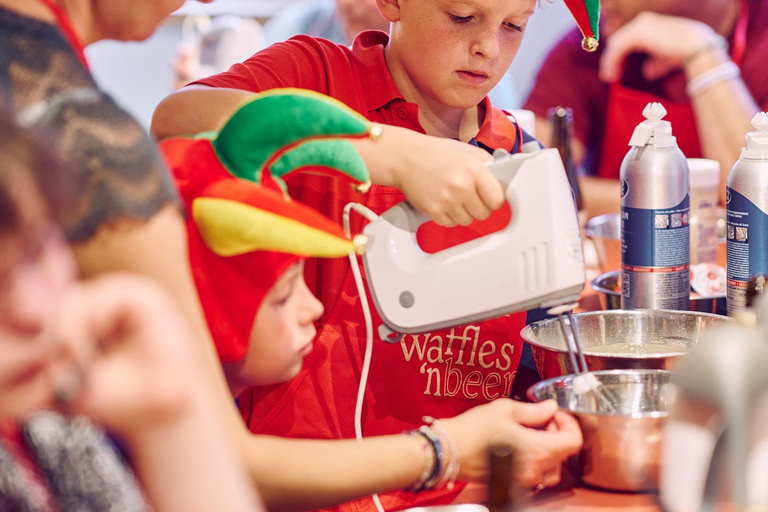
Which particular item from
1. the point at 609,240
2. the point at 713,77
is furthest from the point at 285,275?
the point at 713,77

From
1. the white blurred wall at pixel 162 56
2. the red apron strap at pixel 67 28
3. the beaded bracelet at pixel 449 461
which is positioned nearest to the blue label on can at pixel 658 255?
the beaded bracelet at pixel 449 461

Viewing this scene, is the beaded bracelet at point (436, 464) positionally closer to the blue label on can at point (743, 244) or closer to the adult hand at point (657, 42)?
the blue label on can at point (743, 244)

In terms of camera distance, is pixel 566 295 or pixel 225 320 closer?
pixel 225 320

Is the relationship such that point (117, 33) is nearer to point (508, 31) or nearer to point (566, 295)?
point (566, 295)

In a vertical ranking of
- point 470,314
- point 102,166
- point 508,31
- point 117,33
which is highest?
point 508,31

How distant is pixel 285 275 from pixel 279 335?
0.07 meters

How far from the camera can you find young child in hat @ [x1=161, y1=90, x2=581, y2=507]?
762 millimetres

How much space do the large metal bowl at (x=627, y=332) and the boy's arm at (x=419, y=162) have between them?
0.25 m

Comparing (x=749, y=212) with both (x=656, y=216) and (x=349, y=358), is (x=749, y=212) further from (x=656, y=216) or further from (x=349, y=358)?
(x=349, y=358)

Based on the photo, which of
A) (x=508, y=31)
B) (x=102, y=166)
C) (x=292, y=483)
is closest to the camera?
(x=102, y=166)

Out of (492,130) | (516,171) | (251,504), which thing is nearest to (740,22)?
(492,130)

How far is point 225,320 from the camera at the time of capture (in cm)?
83

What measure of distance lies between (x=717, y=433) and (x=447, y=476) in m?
0.30

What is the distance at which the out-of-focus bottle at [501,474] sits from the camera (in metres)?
0.69
